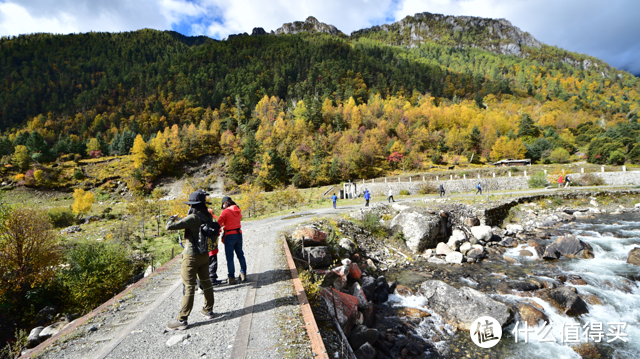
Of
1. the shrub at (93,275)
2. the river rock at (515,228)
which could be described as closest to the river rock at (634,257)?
the river rock at (515,228)

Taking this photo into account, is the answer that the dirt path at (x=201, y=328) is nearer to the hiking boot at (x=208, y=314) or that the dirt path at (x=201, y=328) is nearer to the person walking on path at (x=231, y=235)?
the hiking boot at (x=208, y=314)

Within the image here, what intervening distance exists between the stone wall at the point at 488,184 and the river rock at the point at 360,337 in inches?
1126

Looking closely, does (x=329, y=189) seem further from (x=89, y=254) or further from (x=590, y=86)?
(x=590, y=86)

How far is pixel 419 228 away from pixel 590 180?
85.3ft

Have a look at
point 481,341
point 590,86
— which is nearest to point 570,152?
point 481,341

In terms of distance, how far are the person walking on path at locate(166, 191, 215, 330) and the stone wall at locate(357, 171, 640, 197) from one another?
105 ft

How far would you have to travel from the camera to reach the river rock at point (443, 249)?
12922 mm

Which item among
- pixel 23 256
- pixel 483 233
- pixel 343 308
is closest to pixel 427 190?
pixel 483 233

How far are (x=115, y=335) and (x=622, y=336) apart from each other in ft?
39.3

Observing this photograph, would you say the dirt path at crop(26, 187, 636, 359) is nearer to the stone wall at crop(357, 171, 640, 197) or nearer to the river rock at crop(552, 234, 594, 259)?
the river rock at crop(552, 234, 594, 259)

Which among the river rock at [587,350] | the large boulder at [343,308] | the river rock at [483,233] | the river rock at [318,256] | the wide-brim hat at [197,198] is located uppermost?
the wide-brim hat at [197,198]

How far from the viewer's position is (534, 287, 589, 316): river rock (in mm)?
7445

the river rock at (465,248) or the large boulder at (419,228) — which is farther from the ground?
the large boulder at (419,228)

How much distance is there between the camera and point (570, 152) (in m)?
60.9
